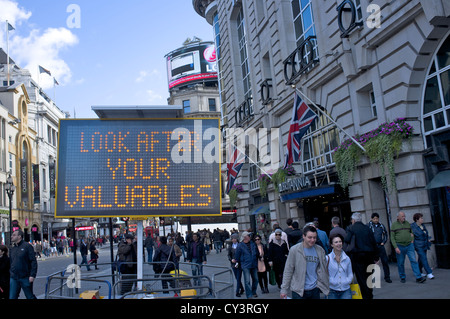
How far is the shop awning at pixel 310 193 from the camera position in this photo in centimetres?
1681

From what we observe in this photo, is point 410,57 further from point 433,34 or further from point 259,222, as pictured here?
point 259,222

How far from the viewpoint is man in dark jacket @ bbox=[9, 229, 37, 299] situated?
375 inches

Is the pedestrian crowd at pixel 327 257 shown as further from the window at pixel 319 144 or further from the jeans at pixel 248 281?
the window at pixel 319 144

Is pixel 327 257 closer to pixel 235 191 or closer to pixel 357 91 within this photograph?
pixel 357 91

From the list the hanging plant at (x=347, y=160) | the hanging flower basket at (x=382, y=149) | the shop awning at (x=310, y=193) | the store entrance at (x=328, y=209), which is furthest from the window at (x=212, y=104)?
the hanging flower basket at (x=382, y=149)

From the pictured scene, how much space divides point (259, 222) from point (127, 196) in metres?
20.8

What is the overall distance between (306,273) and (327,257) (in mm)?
487

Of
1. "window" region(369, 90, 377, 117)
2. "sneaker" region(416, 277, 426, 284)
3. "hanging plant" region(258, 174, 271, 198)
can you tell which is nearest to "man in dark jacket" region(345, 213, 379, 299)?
"sneaker" region(416, 277, 426, 284)

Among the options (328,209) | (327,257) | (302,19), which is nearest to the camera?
(327,257)

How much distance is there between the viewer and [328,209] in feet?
66.1

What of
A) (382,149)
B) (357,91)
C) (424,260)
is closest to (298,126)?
(357,91)

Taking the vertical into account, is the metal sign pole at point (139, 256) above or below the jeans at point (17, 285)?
above
